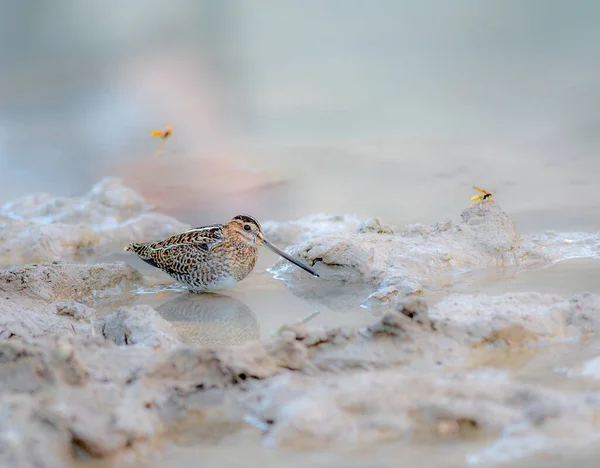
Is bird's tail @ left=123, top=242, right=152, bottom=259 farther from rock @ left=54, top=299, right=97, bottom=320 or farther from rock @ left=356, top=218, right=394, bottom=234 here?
rock @ left=356, top=218, right=394, bottom=234

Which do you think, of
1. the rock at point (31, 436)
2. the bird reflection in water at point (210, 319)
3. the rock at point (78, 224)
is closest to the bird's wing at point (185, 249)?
the bird reflection in water at point (210, 319)

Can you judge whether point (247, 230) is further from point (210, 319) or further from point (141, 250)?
point (210, 319)

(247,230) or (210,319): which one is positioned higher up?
(247,230)

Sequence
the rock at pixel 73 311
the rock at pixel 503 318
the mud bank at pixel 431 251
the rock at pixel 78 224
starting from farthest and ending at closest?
the rock at pixel 78 224 < the mud bank at pixel 431 251 < the rock at pixel 73 311 < the rock at pixel 503 318

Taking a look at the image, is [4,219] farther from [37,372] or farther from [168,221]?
[37,372]

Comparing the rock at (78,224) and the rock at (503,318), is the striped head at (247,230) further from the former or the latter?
the rock at (503,318)

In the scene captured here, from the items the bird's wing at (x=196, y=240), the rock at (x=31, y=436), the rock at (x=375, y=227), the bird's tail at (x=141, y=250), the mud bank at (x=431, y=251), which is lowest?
the mud bank at (x=431, y=251)

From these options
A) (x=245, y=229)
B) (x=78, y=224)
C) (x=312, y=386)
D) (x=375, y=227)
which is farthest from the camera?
(x=78, y=224)

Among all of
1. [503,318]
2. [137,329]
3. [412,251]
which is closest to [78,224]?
[412,251]
